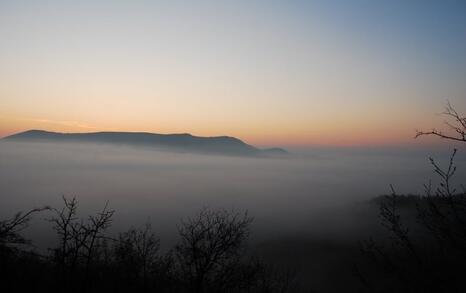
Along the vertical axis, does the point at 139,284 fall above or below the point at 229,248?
below

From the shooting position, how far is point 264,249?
3716 inches

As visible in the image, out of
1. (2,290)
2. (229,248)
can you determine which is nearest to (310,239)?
(229,248)

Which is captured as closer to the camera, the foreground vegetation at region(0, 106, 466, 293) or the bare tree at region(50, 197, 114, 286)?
the foreground vegetation at region(0, 106, 466, 293)

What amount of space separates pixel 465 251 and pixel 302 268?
78.4 metres

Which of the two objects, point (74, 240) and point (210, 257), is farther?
point (210, 257)

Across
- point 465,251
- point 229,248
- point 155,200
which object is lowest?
point 155,200

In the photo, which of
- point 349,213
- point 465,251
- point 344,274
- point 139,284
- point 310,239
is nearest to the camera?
point 465,251

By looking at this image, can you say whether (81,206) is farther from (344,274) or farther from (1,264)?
(1,264)

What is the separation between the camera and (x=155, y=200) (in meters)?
193

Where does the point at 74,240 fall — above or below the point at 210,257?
above

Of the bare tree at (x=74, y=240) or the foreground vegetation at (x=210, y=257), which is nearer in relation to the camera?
the foreground vegetation at (x=210, y=257)

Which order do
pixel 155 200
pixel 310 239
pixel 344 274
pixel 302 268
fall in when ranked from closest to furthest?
1. pixel 344 274
2. pixel 302 268
3. pixel 310 239
4. pixel 155 200

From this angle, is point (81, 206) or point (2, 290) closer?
point (2, 290)

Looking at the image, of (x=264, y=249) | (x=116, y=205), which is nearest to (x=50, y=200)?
(x=116, y=205)
